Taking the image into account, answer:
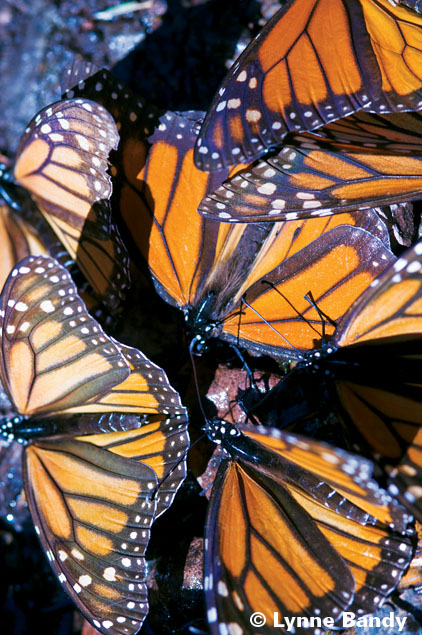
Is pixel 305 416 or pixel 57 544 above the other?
pixel 305 416

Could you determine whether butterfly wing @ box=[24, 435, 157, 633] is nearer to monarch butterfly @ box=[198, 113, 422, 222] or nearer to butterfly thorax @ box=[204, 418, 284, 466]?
butterfly thorax @ box=[204, 418, 284, 466]

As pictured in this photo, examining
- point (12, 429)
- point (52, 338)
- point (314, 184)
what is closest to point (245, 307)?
point (314, 184)

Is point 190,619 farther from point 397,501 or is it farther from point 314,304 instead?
point 314,304

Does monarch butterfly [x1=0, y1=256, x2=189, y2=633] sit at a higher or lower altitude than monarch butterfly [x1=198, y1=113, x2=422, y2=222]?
lower

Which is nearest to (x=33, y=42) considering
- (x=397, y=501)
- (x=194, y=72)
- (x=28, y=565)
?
(x=194, y=72)

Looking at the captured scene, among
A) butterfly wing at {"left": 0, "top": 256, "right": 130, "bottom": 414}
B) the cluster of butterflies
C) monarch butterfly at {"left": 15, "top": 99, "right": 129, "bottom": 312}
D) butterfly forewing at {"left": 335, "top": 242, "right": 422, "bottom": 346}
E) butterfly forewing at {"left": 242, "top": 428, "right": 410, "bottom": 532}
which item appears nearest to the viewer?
butterfly forewing at {"left": 242, "top": 428, "right": 410, "bottom": 532}

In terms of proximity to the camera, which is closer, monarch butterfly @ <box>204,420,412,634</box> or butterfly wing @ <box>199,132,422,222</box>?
monarch butterfly @ <box>204,420,412,634</box>

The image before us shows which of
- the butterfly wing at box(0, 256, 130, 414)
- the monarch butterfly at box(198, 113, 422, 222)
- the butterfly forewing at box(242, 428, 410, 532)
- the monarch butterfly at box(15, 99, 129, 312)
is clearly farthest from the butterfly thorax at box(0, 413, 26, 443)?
the monarch butterfly at box(198, 113, 422, 222)

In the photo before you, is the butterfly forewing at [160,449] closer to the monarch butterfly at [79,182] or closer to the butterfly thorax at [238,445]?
the butterfly thorax at [238,445]
